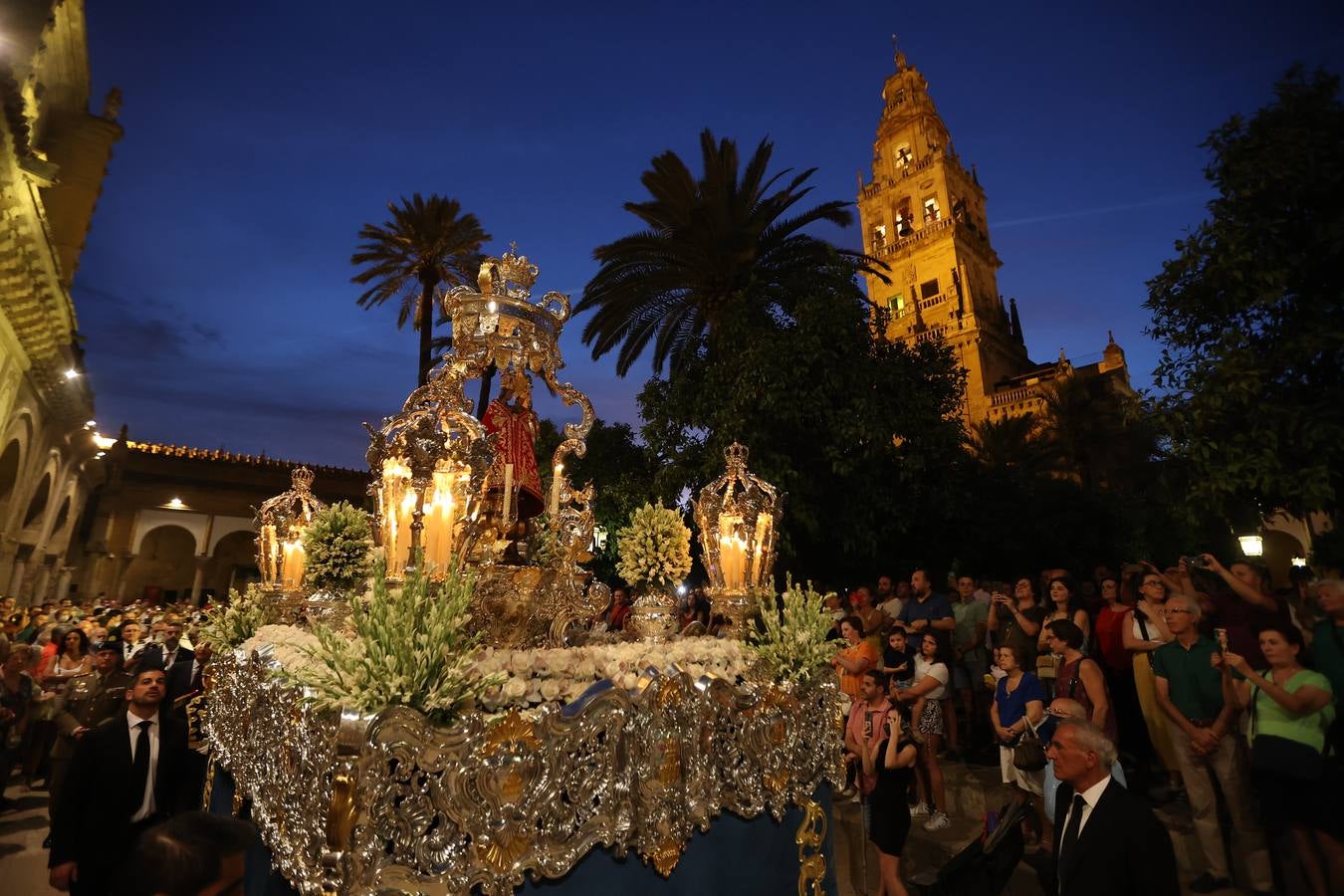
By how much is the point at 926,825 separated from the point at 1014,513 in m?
12.3

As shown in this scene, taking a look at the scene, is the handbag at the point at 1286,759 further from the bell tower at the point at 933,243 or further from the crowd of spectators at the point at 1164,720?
the bell tower at the point at 933,243

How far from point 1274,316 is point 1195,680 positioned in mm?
5672

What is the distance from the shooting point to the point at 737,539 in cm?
605

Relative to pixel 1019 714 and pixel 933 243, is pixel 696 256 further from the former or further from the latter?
pixel 933 243

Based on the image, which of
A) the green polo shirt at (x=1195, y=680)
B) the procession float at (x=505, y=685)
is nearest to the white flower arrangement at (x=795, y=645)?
the procession float at (x=505, y=685)

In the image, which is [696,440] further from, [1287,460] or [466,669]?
[466,669]

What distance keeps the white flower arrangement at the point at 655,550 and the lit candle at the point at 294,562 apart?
4.04 m

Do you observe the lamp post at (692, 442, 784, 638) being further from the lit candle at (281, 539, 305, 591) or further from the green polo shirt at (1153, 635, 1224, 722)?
the lit candle at (281, 539, 305, 591)

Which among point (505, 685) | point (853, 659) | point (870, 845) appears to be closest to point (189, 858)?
point (505, 685)

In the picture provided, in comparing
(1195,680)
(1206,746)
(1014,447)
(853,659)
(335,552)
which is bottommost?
(1206,746)

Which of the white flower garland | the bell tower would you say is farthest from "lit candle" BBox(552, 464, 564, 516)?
the bell tower

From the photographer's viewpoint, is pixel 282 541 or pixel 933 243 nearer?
pixel 282 541

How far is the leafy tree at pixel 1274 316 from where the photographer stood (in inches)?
292

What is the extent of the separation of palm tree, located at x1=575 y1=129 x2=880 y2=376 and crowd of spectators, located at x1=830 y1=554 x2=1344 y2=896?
10090mm
